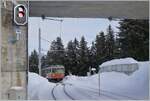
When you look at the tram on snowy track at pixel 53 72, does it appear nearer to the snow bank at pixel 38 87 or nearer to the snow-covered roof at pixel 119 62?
the snow bank at pixel 38 87

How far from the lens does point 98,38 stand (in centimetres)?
1294

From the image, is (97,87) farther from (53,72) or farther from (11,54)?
(11,54)

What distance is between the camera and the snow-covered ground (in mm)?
12531

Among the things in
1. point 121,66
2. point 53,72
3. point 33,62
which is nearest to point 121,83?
point 121,66

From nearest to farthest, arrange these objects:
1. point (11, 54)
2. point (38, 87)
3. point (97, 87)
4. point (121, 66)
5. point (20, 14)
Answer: point (20, 14)
point (11, 54)
point (38, 87)
point (121, 66)
point (97, 87)

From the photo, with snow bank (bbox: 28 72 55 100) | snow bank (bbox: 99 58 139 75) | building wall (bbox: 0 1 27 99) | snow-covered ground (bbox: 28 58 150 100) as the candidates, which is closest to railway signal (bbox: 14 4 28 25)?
building wall (bbox: 0 1 27 99)

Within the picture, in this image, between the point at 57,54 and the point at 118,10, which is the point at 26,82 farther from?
the point at 118,10

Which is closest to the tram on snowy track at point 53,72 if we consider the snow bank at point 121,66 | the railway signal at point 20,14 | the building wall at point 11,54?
the snow bank at point 121,66

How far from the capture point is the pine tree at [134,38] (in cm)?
1309

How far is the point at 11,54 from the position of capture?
35.7 ft

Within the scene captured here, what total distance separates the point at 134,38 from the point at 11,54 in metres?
4.02

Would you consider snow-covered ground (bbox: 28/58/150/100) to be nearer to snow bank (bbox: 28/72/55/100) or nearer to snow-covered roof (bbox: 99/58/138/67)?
snow bank (bbox: 28/72/55/100)

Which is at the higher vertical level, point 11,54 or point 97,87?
point 11,54

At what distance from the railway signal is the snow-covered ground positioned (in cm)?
203
